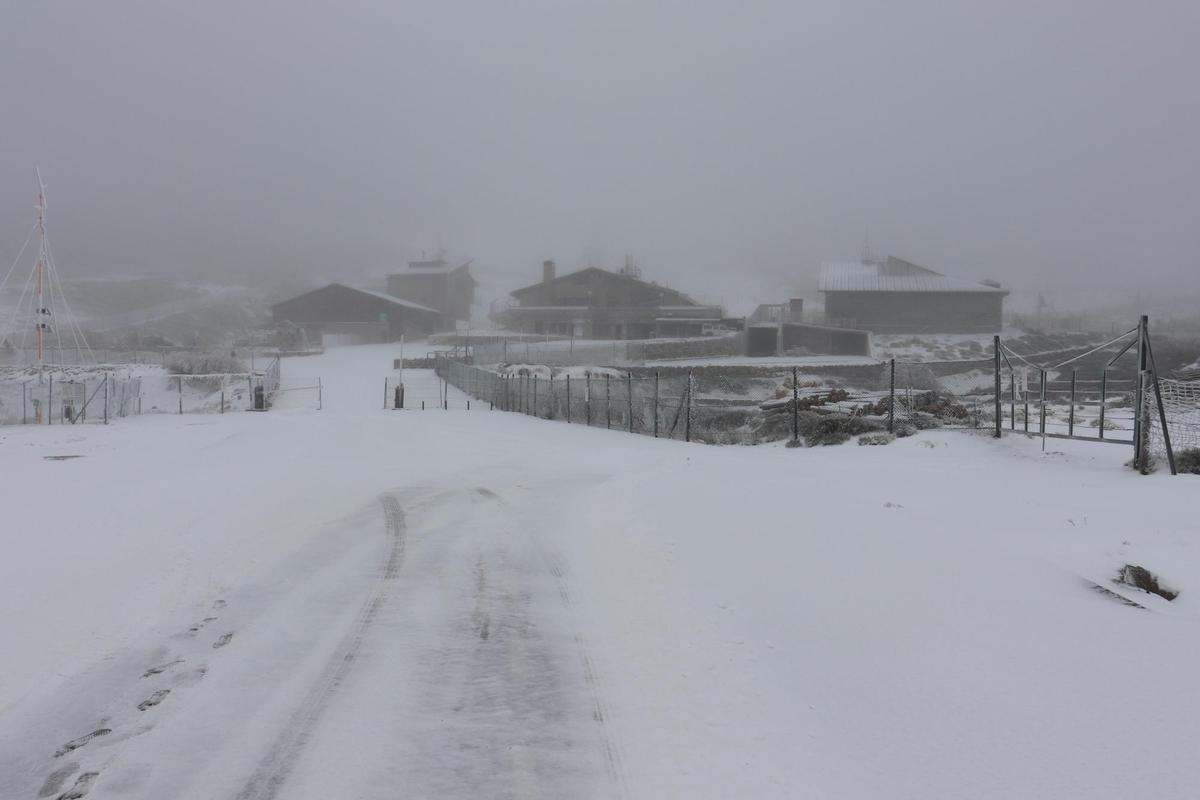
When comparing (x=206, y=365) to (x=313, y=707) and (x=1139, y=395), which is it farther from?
(x=313, y=707)

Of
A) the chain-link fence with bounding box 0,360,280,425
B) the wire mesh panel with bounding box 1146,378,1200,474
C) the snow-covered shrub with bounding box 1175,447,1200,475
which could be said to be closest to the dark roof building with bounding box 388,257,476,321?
the chain-link fence with bounding box 0,360,280,425

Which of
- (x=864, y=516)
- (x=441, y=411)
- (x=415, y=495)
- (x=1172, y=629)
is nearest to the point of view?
(x=1172, y=629)

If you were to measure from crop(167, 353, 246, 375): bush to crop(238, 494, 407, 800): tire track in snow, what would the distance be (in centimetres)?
5205

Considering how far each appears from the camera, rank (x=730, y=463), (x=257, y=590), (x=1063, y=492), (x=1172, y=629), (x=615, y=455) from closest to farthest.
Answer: (x=1172, y=629), (x=257, y=590), (x=1063, y=492), (x=730, y=463), (x=615, y=455)

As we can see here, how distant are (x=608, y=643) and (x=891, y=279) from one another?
80.5 meters

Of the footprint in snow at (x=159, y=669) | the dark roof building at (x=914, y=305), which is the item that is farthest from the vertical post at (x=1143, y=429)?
the dark roof building at (x=914, y=305)

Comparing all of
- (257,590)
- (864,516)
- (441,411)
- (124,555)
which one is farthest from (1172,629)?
(441,411)

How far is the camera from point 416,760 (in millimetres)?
4156

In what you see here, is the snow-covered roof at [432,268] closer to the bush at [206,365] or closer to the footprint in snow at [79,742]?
the bush at [206,365]

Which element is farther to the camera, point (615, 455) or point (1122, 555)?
point (615, 455)

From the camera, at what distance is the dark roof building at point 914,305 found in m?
78.7

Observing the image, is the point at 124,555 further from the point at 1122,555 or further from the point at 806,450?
the point at 806,450

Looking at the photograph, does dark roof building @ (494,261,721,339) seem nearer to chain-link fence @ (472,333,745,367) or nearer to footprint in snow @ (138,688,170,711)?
chain-link fence @ (472,333,745,367)

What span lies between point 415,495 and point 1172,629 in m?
9.78
